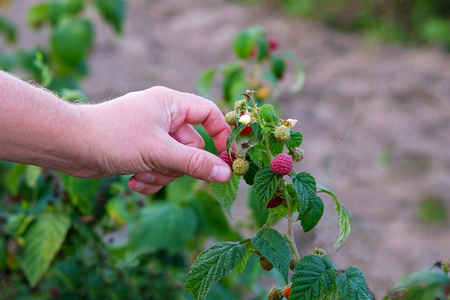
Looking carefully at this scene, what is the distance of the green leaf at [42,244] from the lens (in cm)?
152

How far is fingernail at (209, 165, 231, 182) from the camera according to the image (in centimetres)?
95

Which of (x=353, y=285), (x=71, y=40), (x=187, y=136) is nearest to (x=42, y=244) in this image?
(x=187, y=136)

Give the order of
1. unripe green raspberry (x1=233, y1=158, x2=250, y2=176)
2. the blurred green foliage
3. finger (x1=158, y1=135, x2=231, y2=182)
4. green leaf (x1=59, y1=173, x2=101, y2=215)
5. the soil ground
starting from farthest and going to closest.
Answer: the blurred green foliage, the soil ground, green leaf (x1=59, y1=173, x2=101, y2=215), finger (x1=158, y1=135, x2=231, y2=182), unripe green raspberry (x1=233, y1=158, x2=250, y2=176)

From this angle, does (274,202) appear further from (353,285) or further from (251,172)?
(353,285)

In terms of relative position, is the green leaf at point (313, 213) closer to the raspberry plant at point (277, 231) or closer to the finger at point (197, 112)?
the raspberry plant at point (277, 231)

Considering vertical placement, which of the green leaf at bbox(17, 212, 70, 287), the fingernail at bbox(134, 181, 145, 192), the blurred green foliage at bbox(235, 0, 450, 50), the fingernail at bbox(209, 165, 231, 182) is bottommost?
the green leaf at bbox(17, 212, 70, 287)

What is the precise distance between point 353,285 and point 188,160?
0.38 meters

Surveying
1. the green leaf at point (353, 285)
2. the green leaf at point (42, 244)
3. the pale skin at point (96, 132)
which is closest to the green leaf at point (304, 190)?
the green leaf at point (353, 285)

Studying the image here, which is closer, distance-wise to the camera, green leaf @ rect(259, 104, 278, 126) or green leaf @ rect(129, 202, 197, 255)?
green leaf @ rect(259, 104, 278, 126)

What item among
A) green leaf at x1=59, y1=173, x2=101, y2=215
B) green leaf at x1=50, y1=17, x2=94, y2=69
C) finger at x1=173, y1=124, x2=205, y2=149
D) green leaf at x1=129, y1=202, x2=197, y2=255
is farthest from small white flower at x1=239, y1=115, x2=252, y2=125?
green leaf at x1=50, y1=17, x2=94, y2=69

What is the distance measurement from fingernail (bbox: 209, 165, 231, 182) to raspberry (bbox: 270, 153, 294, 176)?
141mm

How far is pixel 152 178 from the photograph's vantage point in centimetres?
117

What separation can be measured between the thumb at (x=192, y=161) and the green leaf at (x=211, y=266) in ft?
0.50

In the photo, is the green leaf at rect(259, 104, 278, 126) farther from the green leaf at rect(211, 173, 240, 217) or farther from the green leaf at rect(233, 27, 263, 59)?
the green leaf at rect(233, 27, 263, 59)
